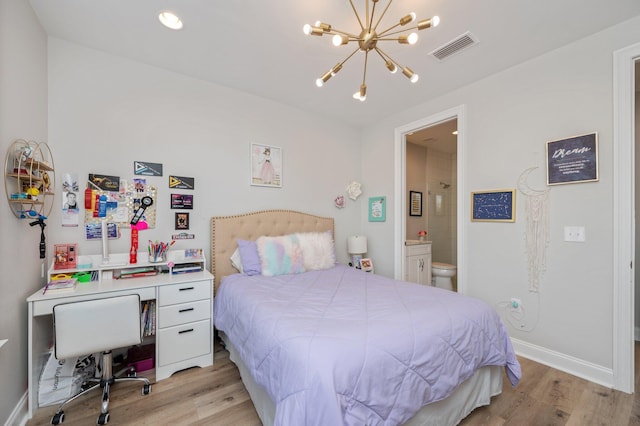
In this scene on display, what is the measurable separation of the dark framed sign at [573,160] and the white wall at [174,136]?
2.32 metres

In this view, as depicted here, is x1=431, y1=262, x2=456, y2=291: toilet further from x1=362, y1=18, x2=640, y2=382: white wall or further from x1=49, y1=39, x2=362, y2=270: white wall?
x1=49, y1=39, x2=362, y2=270: white wall

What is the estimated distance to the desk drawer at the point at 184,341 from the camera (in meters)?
2.06

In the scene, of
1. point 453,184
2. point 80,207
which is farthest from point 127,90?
point 453,184

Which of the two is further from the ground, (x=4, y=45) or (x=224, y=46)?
(x=224, y=46)

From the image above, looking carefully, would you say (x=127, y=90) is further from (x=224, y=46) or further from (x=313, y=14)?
(x=313, y=14)

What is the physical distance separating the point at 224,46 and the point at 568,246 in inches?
129

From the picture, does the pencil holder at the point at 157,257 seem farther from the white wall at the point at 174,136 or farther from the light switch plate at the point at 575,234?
the light switch plate at the point at 575,234

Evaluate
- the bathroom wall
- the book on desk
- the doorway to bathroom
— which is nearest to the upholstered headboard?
the book on desk

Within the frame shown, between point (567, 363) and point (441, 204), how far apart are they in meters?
3.37

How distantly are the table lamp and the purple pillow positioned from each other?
142cm

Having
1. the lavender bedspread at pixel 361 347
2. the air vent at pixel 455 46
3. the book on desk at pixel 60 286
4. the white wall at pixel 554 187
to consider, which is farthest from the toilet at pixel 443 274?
the book on desk at pixel 60 286

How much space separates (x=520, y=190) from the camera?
7.94 feet

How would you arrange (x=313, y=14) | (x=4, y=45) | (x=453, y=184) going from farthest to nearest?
(x=453, y=184) < (x=313, y=14) < (x=4, y=45)

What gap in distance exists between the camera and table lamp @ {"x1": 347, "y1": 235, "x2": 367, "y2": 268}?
3.62m
